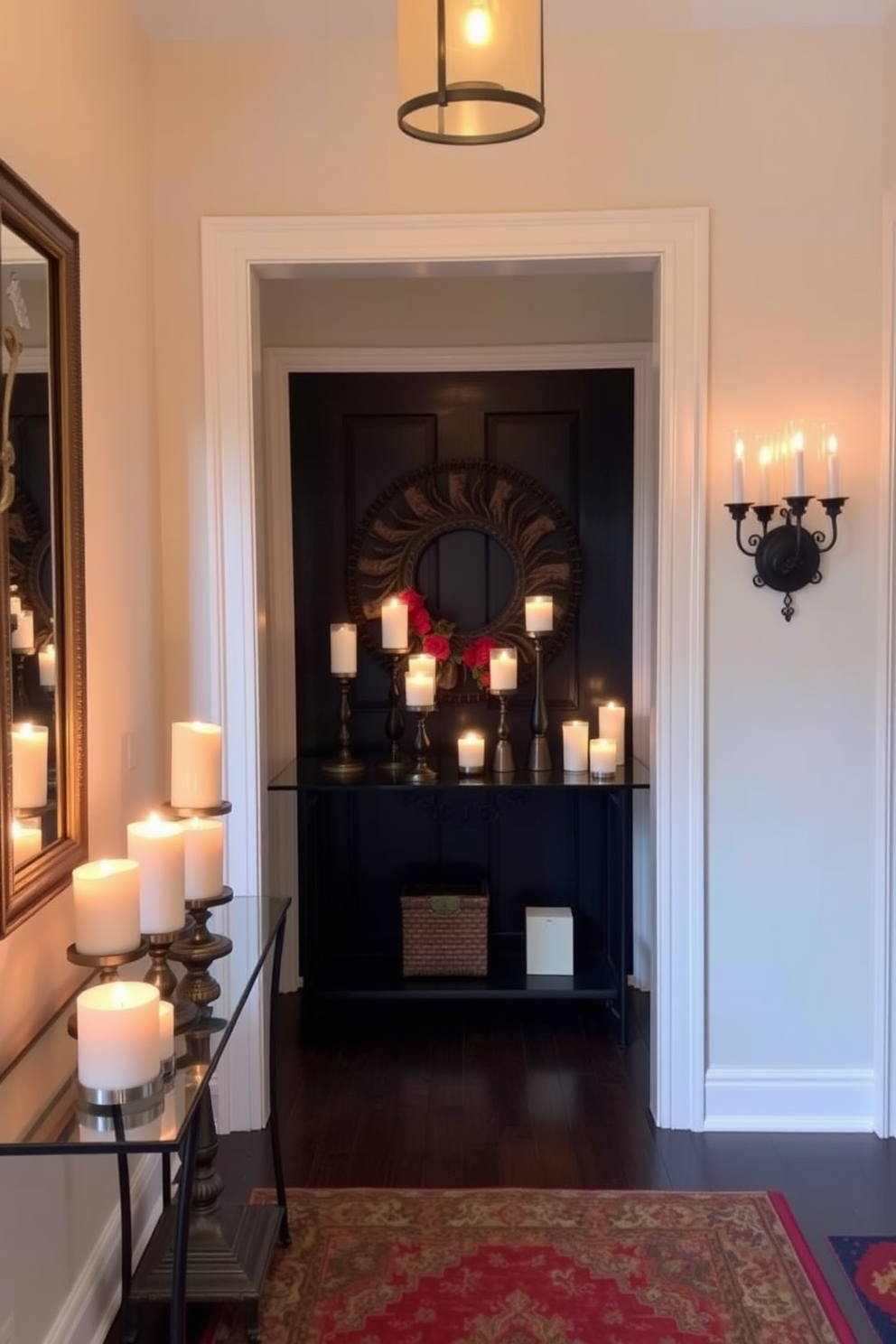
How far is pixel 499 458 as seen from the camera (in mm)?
3756

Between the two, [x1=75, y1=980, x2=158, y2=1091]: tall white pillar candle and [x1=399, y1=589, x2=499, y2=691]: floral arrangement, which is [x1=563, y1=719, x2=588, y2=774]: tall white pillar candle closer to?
[x1=399, y1=589, x2=499, y2=691]: floral arrangement

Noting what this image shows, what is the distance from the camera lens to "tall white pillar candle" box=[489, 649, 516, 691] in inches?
133

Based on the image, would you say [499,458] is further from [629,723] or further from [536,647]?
[629,723]

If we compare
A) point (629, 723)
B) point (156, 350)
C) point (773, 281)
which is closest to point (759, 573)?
point (773, 281)

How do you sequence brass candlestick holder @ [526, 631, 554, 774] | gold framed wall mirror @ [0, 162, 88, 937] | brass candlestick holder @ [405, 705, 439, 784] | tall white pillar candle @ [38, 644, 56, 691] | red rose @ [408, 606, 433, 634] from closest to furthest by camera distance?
gold framed wall mirror @ [0, 162, 88, 937] → tall white pillar candle @ [38, 644, 56, 691] → brass candlestick holder @ [405, 705, 439, 784] → brass candlestick holder @ [526, 631, 554, 774] → red rose @ [408, 606, 433, 634]

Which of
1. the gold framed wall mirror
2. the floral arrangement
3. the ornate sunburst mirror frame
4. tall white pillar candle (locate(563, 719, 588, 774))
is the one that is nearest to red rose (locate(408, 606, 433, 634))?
the floral arrangement

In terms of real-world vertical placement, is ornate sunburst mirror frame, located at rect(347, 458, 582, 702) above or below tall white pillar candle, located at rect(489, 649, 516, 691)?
above

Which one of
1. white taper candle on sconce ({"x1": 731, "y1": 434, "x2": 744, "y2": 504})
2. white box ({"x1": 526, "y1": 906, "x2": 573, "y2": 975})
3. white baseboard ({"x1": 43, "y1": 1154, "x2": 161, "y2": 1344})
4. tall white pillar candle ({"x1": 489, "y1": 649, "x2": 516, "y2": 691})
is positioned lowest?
white baseboard ({"x1": 43, "y1": 1154, "x2": 161, "y2": 1344})

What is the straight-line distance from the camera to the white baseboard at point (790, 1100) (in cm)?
283

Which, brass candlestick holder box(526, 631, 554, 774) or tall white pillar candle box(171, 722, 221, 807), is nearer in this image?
tall white pillar candle box(171, 722, 221, 807)

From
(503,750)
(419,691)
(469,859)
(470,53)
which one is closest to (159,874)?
(470,53)

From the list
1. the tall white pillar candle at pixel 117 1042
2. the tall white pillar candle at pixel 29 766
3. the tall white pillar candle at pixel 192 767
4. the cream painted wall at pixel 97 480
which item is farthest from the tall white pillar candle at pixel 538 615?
the tall white pillar candle at pixel 117 1042

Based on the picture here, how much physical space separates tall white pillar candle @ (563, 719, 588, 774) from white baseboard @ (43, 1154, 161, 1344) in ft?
5.35

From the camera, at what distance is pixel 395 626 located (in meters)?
3.35
